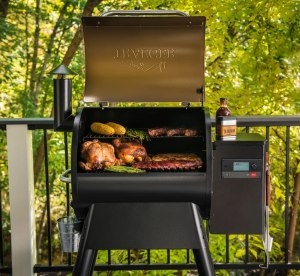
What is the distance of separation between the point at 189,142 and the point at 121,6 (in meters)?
3.53

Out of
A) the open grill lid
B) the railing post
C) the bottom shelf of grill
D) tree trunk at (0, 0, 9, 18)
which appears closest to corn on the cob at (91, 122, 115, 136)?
the open grill lid

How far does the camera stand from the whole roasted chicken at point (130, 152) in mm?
2381

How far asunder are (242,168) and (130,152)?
505 mm

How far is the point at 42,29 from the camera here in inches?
257

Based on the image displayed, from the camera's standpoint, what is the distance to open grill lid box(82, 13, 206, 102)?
2543mm

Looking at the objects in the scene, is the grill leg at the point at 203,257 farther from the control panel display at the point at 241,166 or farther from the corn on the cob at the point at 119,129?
the corn on the cob at the point at 119,129

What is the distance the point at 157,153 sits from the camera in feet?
8.73

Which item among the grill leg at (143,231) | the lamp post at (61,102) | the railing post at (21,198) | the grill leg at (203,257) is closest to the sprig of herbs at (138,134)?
the lamp post at (61,102)

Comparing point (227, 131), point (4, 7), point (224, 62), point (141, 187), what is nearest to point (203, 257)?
point (141, 187)

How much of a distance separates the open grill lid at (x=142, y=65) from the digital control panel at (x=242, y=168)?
1.21 feet

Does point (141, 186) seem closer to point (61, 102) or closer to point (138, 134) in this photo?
point (138, 134)

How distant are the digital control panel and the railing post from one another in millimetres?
1104

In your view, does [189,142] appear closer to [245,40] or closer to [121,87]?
[121,87]

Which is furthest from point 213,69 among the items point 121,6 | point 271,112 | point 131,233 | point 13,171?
point 131,233
